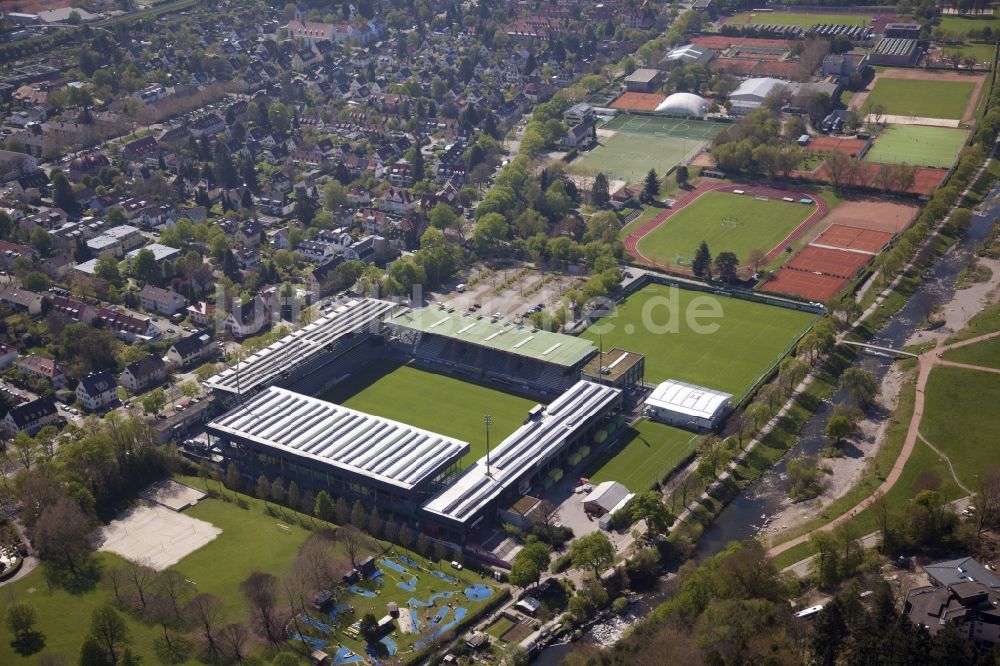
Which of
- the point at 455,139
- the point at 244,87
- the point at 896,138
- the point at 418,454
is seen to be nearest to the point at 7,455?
the point at 418,454

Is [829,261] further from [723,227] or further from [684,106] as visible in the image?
[684,106]

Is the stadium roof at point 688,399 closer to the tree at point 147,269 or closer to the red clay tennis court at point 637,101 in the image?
the tree at point 147,269

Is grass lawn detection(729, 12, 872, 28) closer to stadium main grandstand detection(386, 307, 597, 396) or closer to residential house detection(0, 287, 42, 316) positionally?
stadium main grandstand detection(386, 307, 597, 396)

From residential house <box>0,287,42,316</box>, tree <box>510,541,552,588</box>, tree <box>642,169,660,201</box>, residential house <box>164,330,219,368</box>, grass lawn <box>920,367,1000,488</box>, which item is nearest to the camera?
tree <box>510,541,552,588</box>

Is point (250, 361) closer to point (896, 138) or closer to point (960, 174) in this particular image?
point (960, 174)

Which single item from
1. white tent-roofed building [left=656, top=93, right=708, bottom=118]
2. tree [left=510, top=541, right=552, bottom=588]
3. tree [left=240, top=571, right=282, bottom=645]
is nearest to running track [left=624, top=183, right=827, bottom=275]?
white tent-roofed building [left=656, top=93, right=708, bottom=118]

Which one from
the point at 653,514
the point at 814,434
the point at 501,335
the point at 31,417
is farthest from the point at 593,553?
the point at 31,417

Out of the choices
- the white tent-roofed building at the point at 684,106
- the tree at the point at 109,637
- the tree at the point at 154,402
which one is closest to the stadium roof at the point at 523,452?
the tree at the point at 109,637
